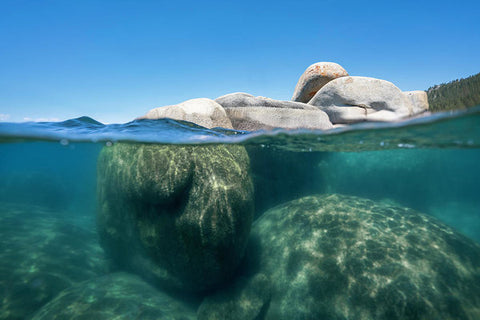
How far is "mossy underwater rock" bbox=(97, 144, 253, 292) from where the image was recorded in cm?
566

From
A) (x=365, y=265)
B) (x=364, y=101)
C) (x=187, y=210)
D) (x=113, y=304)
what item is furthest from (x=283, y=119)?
(x=113, y=304)

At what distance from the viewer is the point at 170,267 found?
611 centimetres

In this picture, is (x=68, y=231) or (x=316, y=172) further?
(x=316, y=172)

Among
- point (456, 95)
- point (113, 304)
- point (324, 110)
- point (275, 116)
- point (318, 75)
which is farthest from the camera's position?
point (318, 75)

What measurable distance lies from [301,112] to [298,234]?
13.4ft

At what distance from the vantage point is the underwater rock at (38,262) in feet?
19.4

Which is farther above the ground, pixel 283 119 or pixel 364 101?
pixel 364 101

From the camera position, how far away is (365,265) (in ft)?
17.8

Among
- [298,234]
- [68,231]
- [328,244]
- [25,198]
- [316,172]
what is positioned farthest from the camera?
[25,198]

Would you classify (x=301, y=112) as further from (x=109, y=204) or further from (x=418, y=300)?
(x=109, y=204)

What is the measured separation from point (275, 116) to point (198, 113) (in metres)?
2.73

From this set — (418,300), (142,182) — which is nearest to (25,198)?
(142,182)

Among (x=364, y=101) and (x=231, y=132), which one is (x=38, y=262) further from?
(x=364, y=101)

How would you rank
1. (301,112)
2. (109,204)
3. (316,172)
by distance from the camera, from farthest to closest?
1. (316,172)
2. (109,204)
3. (301,112)
